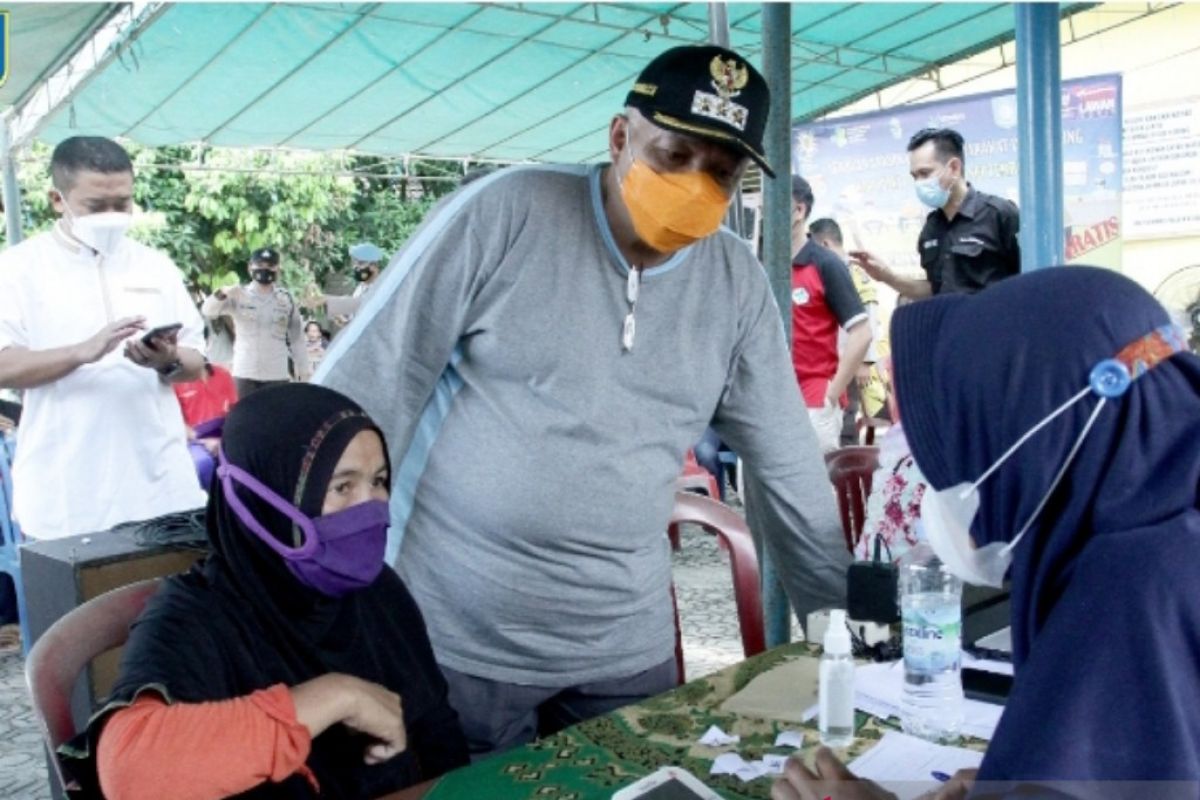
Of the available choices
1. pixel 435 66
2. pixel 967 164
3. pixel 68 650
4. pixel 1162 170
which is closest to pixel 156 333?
pixel 68 650

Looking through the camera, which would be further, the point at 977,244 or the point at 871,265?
the point at 871,265

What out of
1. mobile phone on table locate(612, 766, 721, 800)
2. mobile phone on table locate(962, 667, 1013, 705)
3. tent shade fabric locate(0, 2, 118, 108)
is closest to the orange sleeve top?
mobile phone on table locate(612, 766, 721, 800)

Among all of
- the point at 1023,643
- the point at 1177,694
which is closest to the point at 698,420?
the point at 1023,643

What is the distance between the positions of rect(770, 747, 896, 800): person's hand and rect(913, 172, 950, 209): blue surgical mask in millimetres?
3372

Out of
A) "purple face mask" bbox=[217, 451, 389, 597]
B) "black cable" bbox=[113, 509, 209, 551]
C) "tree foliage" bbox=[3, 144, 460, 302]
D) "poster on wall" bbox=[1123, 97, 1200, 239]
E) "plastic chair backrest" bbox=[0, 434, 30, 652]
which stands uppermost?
"tree foliage" bbox=[3, 144, 460, 302]

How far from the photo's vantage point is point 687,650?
4.21 metres

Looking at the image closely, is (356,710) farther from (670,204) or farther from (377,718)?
(670,204)

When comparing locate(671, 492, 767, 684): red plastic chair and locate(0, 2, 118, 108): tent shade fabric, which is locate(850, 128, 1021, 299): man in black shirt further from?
locate(0, 2, 118, 108): tent shade fabric

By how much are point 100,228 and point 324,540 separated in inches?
67.6

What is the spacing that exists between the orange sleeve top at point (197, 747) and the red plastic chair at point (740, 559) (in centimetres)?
102

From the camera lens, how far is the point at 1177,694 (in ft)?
2.75

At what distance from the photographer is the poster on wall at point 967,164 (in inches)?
341

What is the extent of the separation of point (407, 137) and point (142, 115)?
8.28 ft

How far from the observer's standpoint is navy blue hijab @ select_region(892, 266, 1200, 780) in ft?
2.80
